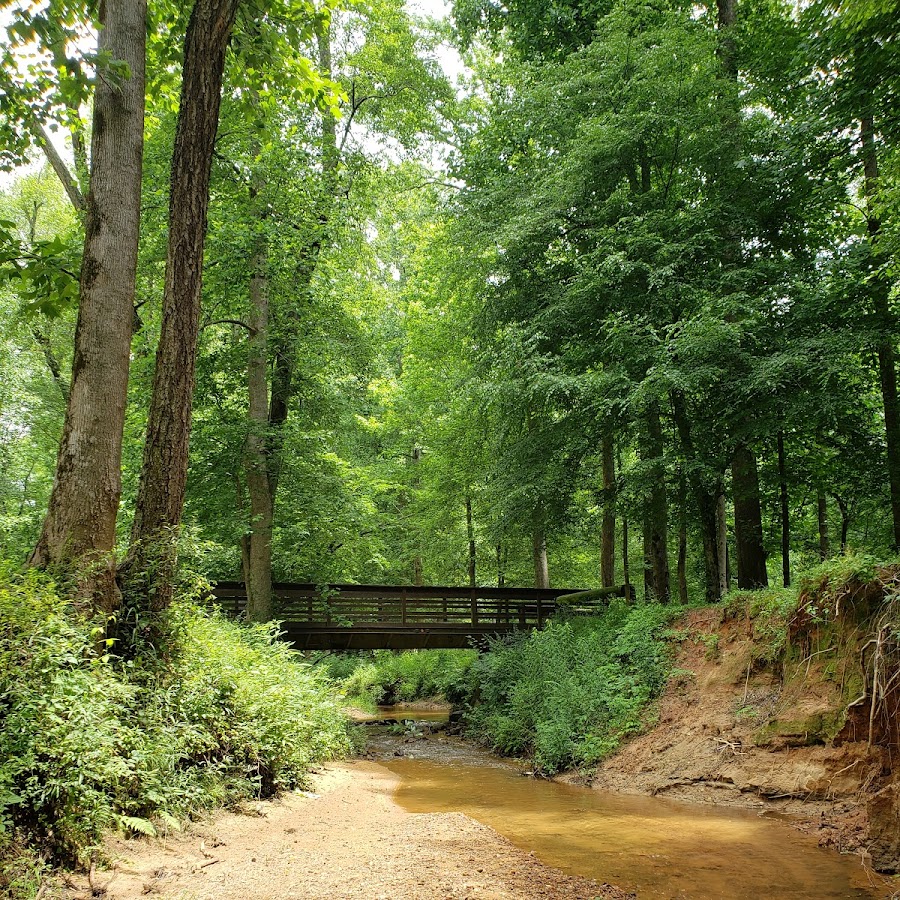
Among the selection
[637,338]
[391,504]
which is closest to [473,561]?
[391,504]

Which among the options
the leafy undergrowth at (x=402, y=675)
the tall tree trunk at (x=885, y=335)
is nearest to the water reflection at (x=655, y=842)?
the tall tree trunk at (x=885, y=335)

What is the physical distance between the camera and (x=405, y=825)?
6.36m

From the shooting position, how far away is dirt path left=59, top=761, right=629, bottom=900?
13.9 feet

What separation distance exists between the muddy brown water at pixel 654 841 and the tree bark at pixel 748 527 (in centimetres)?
519

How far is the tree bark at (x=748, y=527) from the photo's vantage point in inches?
478

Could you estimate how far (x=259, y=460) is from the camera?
13.4 metres

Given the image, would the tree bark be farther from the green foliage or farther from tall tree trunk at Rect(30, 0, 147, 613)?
tall tree trunk at Rect(30, 0, 147, 613)

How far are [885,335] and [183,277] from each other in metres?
10.0

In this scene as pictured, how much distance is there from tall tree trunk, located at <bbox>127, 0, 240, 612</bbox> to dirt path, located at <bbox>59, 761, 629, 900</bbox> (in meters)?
2.93

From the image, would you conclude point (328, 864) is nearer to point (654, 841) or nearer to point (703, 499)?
point (654, 841)

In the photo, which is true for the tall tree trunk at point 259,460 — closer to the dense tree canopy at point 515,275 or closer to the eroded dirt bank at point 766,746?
the dense tree canopy at point 515,275

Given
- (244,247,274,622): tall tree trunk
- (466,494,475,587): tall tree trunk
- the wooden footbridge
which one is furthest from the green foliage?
(466,494,475,587): tall tree trunk

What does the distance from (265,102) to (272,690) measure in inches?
290

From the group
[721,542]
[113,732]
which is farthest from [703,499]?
[113,732]
